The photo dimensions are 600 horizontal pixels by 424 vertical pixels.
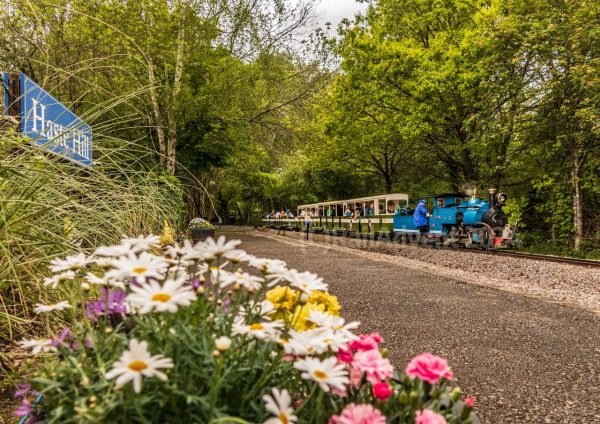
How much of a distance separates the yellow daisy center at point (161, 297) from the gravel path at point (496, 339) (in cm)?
179

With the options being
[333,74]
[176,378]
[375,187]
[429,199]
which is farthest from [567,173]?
[375,187]

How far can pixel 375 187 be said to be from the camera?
26.0 meters

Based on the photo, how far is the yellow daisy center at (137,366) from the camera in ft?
1.86

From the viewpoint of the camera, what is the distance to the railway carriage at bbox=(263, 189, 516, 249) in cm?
1049

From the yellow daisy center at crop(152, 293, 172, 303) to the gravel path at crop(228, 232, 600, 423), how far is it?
5.87ft

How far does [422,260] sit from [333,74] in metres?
7.94

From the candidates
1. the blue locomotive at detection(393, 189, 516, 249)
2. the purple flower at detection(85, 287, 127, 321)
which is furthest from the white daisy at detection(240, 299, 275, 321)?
the blue locomotive at detection(393, 189, 516, 249)

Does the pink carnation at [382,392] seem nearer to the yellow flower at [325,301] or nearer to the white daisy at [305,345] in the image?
the white daisy at [305,345]

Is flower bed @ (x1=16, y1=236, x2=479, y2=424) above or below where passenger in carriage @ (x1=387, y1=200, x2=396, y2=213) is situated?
below

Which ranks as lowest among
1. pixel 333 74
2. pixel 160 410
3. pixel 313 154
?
pixel 160 410

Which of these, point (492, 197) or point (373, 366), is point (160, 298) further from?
point (492, 197)

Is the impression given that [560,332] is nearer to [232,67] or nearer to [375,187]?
[232,67]

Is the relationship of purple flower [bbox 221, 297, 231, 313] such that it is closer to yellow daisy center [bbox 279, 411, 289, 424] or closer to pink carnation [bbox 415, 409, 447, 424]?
yellow daisy center [bbox 279, 411, 289, 424]

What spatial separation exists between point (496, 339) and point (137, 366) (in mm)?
3071
